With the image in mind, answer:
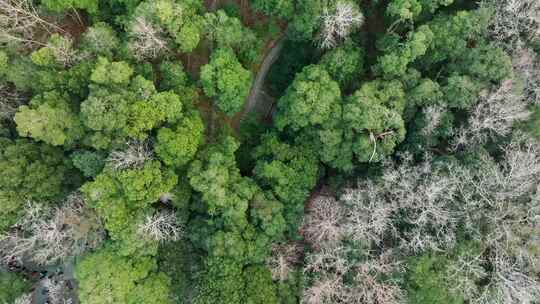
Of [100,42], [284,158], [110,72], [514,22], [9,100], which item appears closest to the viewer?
[110,72]

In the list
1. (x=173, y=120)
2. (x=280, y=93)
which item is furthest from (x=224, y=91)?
(x=280, y=93)

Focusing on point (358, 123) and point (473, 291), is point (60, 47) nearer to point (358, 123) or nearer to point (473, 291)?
point (358, 123)

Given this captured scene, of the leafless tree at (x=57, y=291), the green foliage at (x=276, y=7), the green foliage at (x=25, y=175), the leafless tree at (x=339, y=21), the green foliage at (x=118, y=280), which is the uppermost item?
the leafless tree at (x=339, y=21)

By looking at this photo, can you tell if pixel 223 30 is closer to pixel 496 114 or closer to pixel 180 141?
pixel 180 141

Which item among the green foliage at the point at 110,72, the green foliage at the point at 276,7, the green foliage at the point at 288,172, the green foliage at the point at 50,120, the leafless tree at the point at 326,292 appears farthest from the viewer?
the green foliage at the point at 288,172

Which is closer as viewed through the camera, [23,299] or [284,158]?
[23,299]

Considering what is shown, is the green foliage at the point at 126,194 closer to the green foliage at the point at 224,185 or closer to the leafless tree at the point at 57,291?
the green foliage at the point at 224,185

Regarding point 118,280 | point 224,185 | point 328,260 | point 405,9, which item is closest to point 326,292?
point 328,260

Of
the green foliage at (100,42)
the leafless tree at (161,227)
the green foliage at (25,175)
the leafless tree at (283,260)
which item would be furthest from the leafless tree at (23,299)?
the green foliage at (100,42)
